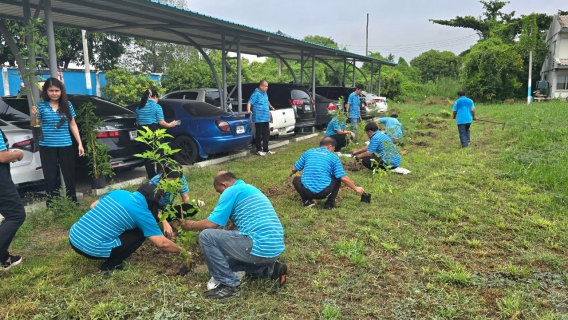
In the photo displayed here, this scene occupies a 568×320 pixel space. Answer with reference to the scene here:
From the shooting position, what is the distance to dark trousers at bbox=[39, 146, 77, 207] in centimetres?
496

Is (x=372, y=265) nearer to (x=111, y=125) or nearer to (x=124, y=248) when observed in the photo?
(x=124, y=248)

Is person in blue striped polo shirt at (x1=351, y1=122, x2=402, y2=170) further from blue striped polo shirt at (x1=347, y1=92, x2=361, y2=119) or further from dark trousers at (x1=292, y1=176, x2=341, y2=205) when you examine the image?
blue striped polo shirt at (x1=347, y1=92, x2=361, y2=119)

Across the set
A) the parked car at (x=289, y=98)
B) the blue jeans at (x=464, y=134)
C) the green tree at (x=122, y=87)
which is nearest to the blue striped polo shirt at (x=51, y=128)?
the parked car at (x=289, y=98)

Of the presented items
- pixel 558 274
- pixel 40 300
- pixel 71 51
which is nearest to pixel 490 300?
pixel 558 274

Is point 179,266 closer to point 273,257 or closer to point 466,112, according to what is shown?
point 273,257

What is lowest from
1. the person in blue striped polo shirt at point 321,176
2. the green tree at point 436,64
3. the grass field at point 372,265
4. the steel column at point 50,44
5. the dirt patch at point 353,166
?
the grass field at point 372,265

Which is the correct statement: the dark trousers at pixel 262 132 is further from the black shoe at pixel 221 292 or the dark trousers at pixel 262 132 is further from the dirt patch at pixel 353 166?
the black shoe at pixel 221 292

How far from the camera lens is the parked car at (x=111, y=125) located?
19.8 ft

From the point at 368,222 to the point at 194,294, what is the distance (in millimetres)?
2450

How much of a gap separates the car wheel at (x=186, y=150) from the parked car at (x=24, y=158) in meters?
3.08

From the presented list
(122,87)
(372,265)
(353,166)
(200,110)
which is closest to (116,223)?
(372,265)

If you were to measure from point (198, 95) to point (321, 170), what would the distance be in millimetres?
6088

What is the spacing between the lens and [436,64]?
43844mm

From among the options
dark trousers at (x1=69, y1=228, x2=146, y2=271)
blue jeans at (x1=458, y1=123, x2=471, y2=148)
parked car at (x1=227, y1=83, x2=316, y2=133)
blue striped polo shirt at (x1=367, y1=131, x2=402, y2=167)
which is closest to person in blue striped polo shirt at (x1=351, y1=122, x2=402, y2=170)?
blue striped polo shirt at (x1=367, y1=131, x2=402, y2=167)
